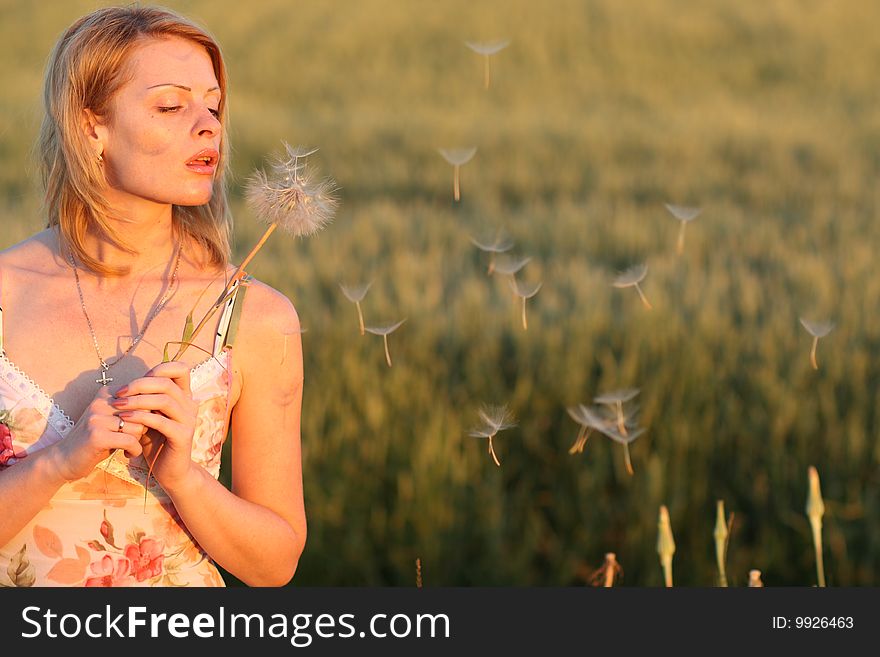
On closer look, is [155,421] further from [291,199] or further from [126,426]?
[291,199]

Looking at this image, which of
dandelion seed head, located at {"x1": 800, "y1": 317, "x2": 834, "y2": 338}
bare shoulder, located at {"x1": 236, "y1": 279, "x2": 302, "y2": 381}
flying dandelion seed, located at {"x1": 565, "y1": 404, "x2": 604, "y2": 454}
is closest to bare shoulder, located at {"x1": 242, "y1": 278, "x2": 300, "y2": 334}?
bare shoulder, located at {"x1": 236, "y1": 279, "x2": 302, "y2": 381}

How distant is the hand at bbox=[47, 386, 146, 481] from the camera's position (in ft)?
4.60

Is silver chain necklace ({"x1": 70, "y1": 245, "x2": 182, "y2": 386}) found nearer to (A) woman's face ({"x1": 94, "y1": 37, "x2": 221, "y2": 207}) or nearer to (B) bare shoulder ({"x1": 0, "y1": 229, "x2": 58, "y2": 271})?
(B) bare shoulder ({"x1": 0, "y1": 229, "x2": 58, "y2": 271})

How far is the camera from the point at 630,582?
11.0ft

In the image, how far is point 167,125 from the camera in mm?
1618

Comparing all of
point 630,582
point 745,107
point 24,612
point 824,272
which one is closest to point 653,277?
point 824,272

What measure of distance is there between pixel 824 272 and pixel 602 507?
2163 millimetres

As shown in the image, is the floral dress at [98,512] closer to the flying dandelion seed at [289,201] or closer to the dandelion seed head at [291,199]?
the flying dandelion seed at [289,201]

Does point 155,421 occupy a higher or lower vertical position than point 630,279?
lower

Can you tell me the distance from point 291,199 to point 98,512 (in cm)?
56

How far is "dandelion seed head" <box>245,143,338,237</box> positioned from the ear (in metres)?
0.26

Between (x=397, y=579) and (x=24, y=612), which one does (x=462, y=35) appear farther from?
(x=24, y=612)

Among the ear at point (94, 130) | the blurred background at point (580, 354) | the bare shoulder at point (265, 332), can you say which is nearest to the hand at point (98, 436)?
the bare shoulder at point (265, 332)

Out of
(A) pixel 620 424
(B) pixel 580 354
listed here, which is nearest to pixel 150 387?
(A) pixel 620 424
